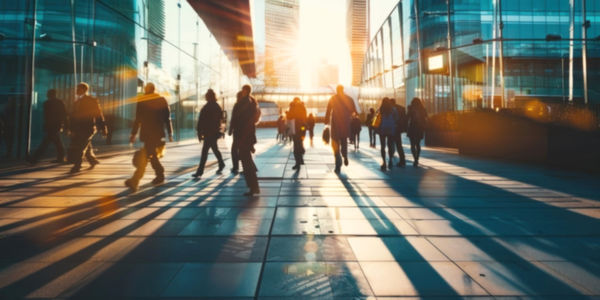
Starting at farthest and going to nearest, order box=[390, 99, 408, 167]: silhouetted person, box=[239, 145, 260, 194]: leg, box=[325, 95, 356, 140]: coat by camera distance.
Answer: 1. box=[390, 99, 408, 167]: silhouetted person
2. box=[325, 95, 356, 140]: coat
3. box=[239, 145, 260, 194]: leg

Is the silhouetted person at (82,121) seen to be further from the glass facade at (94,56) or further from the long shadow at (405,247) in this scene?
the long shadow at (405,247)

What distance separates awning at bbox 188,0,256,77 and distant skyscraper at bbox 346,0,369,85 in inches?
4597

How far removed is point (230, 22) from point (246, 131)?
19.6 m

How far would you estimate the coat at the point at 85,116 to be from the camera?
7.69m

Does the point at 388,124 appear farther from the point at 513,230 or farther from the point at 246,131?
the point at 513,230

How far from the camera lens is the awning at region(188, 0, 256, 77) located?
2005 centimetres

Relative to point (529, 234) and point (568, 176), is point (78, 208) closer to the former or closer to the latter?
point (529, 234)

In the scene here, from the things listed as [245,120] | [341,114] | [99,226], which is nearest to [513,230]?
[245,120]

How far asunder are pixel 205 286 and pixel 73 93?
11137 mm

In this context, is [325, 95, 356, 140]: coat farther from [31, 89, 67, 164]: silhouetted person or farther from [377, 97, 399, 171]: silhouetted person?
[31, 89, 67, 164]: silhouetted person

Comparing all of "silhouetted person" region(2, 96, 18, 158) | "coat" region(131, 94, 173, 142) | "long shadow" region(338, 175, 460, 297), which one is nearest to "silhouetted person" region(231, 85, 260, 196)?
"coat" region(131, 94, 173, 142)

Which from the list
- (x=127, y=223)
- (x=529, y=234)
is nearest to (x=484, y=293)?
(x=529, y=234)

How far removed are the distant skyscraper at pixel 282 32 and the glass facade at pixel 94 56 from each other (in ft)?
404

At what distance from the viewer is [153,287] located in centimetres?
229
